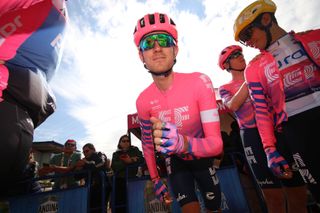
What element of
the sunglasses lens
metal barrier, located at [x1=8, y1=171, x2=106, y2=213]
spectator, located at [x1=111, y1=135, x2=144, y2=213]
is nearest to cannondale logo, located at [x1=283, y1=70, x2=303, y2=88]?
the sunglasses lens

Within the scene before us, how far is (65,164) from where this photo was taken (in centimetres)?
688

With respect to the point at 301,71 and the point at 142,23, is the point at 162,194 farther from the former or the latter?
the point at 142,23

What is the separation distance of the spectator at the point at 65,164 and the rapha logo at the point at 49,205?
2.57 ft

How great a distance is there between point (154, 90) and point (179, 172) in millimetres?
1163

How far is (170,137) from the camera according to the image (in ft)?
5.27

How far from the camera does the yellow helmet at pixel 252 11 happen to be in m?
2.94

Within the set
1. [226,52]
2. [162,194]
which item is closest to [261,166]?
[162,194]

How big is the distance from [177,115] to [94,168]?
427 cm

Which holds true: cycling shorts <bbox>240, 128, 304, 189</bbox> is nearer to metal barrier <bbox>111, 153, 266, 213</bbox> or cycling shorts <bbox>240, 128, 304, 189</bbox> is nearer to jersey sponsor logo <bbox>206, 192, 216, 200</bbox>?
jersey sponsor logo <bbox>206, 192, 216, 200</bbox>

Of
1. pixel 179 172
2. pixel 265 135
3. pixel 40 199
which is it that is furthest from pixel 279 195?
pixel 40 199

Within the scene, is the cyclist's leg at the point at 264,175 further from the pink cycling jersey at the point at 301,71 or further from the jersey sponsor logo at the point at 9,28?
the jersey sponsor logo at the point at 9,28

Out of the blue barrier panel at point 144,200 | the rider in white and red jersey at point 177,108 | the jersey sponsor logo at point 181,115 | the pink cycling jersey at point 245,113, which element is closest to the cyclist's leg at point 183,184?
the rider in white and red jersey at point 177,108

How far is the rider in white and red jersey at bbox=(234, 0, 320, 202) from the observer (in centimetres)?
209

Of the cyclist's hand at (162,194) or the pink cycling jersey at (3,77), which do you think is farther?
the cyclist's hand at (162,194)
